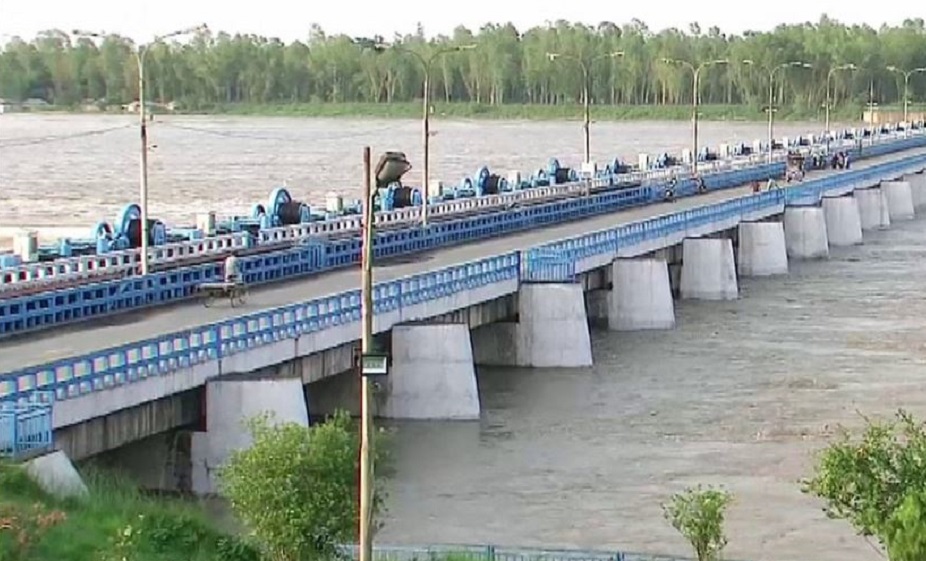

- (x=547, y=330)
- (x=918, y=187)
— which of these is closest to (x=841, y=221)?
(x=918, y=187)

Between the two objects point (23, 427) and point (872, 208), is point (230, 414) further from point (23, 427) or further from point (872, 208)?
point (872, 208)

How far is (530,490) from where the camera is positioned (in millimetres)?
31469

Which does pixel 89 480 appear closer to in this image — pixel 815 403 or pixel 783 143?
pixel 815 403

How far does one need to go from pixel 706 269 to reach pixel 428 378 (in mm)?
24344

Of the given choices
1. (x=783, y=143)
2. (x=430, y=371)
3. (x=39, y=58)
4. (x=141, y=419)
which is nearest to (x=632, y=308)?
(x=430, y=371)

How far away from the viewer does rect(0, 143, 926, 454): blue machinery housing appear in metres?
25.1

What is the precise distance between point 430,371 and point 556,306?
24.9 feet

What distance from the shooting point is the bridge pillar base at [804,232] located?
74688 millimetres

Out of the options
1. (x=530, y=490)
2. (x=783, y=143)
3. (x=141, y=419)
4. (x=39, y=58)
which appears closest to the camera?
(x=141, y=419)

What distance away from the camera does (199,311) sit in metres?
36.4

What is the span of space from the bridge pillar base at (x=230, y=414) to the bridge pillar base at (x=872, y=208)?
2491 inches

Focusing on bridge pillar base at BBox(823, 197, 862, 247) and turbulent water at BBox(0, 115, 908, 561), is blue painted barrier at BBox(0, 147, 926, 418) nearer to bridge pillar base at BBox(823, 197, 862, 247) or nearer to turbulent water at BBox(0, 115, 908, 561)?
turbulent water at BBox(0, 115, 908, 561)

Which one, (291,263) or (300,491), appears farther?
(291,263)

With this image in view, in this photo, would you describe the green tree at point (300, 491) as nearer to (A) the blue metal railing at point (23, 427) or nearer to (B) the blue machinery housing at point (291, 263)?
(A) the blue metal railing at point (23, 427)
